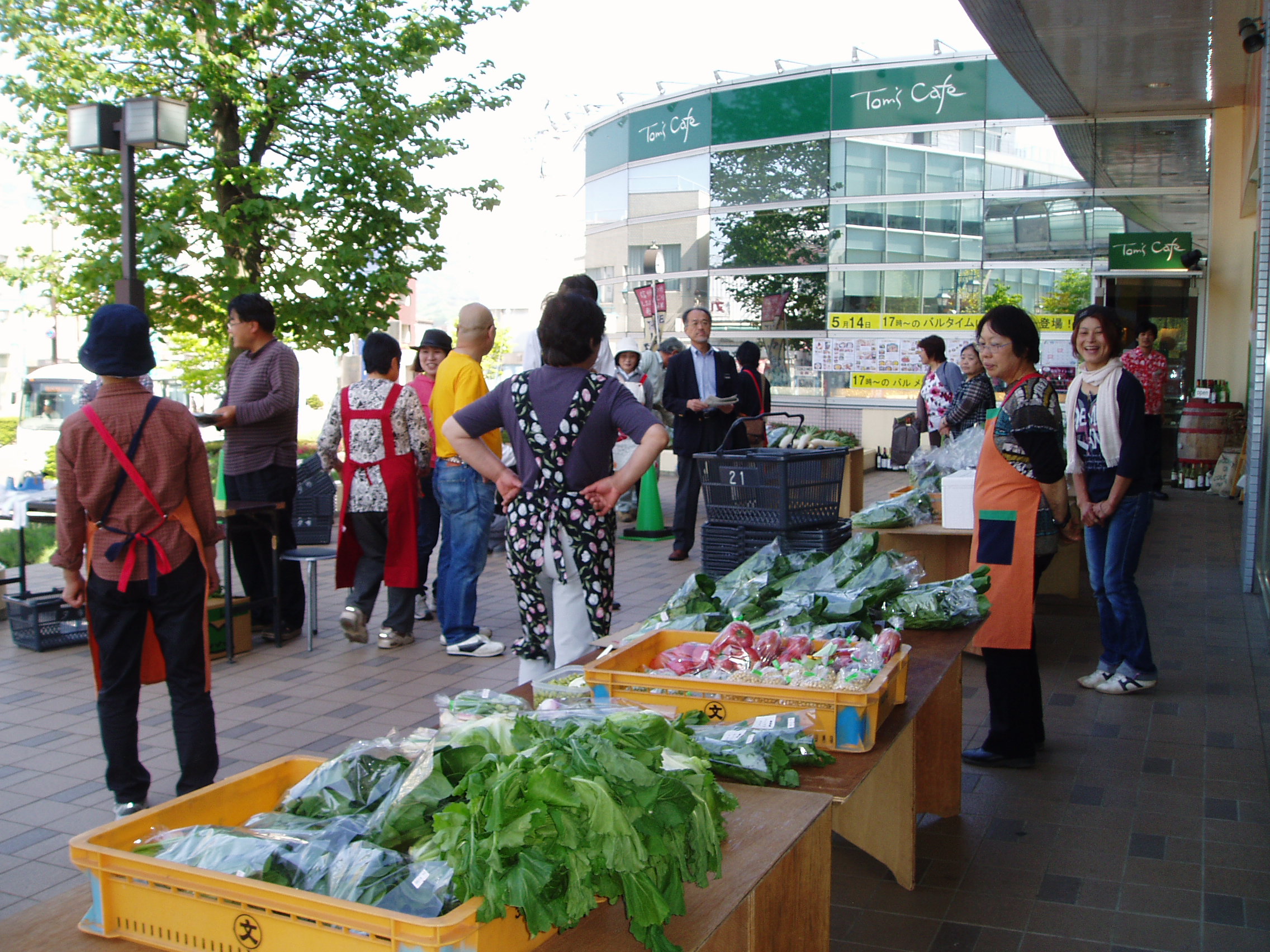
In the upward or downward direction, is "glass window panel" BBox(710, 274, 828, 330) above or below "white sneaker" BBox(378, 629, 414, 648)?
above

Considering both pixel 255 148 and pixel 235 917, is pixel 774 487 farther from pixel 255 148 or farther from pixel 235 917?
pixel 255 148

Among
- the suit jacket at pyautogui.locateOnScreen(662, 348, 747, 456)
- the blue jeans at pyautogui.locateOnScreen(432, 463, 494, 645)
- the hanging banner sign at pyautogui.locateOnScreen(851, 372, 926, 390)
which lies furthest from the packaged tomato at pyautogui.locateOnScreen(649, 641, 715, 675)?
the hanging banner sign at pyautogui.locateOnScreen(851, 372, 926, 390)

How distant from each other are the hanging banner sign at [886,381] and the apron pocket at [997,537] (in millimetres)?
13166

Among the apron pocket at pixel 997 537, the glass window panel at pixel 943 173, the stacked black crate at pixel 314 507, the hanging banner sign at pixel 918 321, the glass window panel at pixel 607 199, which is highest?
the glass window panel at pixel 607 199

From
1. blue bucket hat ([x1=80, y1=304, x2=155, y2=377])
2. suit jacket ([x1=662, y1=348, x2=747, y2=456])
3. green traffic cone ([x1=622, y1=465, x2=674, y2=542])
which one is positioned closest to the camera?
blue bucket hat ([x1=80, y1=304, x2=155, y2=377])

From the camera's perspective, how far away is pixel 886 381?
17.5 metres

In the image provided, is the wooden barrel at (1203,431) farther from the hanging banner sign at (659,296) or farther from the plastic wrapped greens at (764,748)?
the plastic wrapped greens at (764,748)

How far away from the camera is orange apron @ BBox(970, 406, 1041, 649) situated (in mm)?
4160

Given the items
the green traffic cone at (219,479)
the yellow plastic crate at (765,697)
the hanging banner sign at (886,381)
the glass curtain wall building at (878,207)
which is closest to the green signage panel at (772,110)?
the glass curtain wall building at (878,207)

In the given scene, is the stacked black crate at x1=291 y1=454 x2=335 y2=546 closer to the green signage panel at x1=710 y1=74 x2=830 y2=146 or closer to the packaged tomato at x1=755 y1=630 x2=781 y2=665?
the packaged tomato at x1=755 y1=630 x2=781 y2=665

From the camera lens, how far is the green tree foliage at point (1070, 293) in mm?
15477

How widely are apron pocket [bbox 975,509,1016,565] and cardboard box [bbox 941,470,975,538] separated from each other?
1831 millimetres

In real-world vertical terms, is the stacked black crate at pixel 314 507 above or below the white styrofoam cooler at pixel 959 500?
below

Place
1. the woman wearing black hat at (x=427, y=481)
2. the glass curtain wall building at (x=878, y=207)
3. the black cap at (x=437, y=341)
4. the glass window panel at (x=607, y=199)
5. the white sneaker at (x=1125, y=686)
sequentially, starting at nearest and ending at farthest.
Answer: the white sneaker at (x=1125, y=686) < the woman wearing black hat at (x=427, y=481) < the black cap at (x=437, y=341) < the glass curtain wall building at (x=878, y=207) < the glass window panel at (x=607, y=199)
